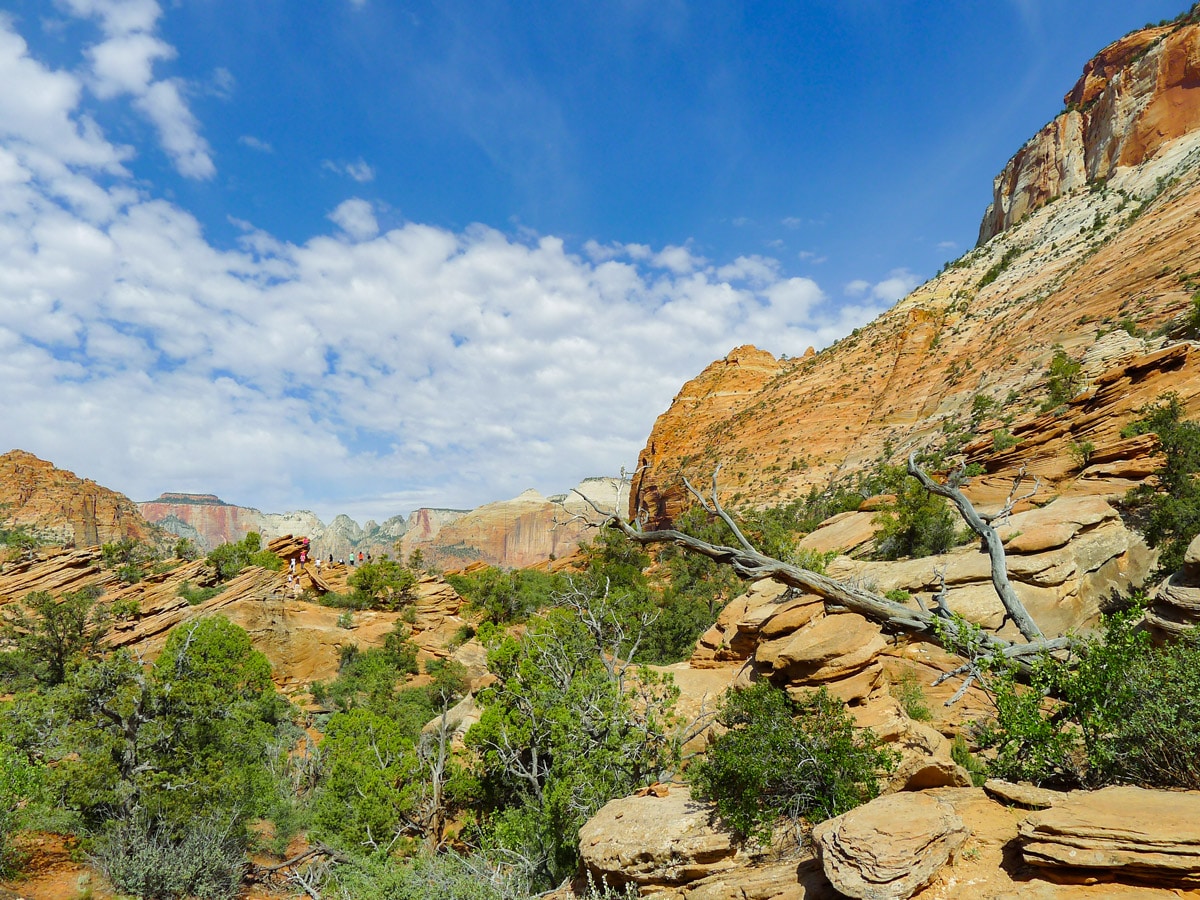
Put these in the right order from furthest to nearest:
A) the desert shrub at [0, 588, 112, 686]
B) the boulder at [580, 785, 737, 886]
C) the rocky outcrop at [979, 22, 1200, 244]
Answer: the rocky outcrop at [979, 22, 1200, 244] → the desert shrub at [0, 588, 112, 686] → the boulder at [580, 785, 737, 886]

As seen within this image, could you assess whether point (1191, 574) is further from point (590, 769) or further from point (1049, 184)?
point (1049, 184)

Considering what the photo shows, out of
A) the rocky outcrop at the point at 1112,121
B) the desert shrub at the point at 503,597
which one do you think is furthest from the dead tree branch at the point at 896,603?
the rocky outcrop at the point at 1112,121

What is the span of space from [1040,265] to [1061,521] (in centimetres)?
4836

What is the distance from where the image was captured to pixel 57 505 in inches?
2891

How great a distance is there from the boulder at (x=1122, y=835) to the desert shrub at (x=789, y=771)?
79.2 inches

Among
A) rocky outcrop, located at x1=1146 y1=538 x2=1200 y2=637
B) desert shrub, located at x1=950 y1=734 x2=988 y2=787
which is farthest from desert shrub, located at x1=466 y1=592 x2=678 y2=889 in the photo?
rocky outcrop, located at x1=1146 y1=538 x2=1200 y2=637

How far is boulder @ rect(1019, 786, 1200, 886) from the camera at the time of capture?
3643mm

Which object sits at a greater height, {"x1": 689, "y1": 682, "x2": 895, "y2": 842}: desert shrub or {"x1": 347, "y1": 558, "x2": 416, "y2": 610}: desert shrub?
Result: {"x1": 347, "y1": 558, "x2": 416, "y2": 610}: desert shrub

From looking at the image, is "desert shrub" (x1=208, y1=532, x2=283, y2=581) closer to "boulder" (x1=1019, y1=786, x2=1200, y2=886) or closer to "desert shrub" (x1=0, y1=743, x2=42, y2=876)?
"desert shrub" (x1=0, y1=743, x2=42, y2=876)

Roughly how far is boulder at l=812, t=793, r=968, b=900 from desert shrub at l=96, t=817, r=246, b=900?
11319 mm

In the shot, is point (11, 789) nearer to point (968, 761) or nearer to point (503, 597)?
point (968, 761)

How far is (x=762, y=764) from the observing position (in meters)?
6.43

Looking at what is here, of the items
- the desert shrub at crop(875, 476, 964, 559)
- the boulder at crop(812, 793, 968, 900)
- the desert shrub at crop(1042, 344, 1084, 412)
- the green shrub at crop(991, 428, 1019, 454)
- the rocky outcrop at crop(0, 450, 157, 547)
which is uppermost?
the rocky outcrop at crop(0, 450, 157, 547)

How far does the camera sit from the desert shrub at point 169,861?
9688 millimetres
